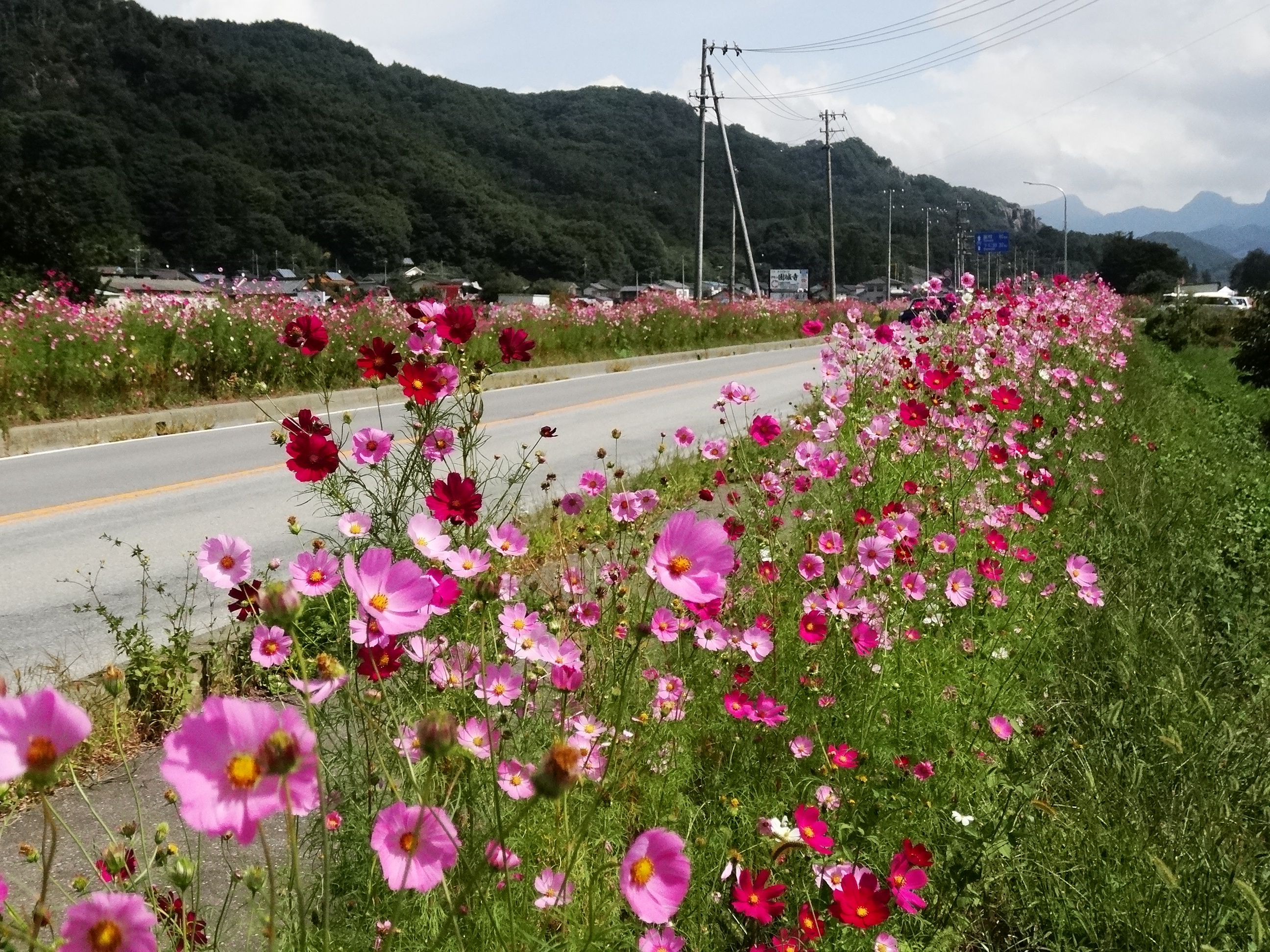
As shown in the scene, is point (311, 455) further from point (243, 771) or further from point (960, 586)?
point (960, 586)

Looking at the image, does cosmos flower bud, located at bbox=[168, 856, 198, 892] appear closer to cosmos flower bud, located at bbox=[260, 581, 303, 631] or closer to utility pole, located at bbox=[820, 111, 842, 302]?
cosmos flower bud, located at bbox=[260, 581, 303, 631]

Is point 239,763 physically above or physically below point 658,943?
above

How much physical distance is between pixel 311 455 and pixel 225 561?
0.36 meters

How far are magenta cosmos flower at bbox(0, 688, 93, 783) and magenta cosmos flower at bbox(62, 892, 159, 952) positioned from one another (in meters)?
0.12

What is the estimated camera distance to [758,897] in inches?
58.3

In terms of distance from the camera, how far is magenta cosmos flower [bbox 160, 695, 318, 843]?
702mm

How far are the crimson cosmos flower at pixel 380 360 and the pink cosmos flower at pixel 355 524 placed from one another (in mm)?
324

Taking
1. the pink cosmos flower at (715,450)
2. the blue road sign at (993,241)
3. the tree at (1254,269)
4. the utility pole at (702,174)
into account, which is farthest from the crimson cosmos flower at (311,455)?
the tree at (1254,269)

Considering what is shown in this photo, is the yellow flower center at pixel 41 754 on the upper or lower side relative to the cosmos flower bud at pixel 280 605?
lower

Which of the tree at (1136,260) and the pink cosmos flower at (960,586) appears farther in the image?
the tree at (1136,260)

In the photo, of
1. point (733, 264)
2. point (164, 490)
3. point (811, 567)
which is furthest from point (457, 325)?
point (733, 264)

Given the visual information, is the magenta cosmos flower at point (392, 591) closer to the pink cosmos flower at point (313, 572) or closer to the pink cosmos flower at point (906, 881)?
the pink cosmos flower at point (313, 572)

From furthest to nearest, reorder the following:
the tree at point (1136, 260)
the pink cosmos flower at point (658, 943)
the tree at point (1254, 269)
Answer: the tree at point (1254, 269) → the tree at point (1136, 260) → the pink cosmos flower at point (658, 943)

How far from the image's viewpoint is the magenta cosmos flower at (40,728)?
27.1 inches
